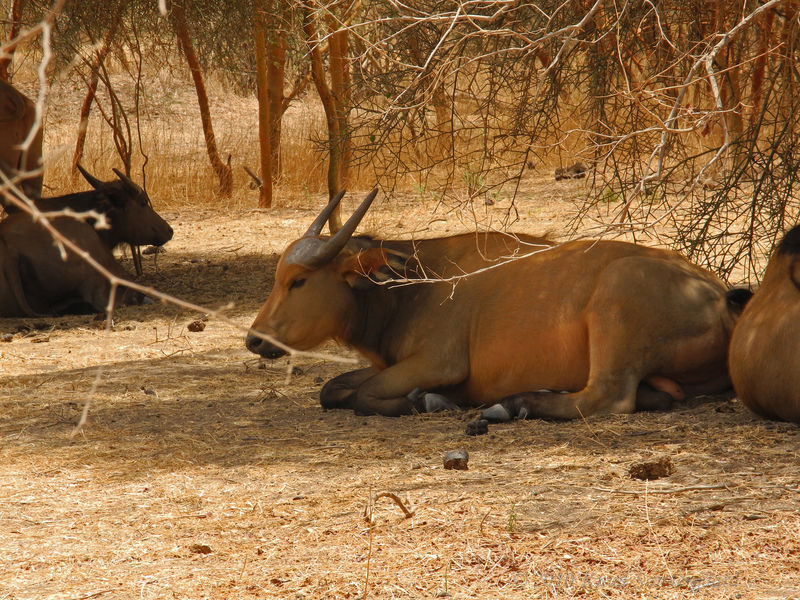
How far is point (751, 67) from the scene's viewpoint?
713 cm

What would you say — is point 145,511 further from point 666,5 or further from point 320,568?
point 666,5

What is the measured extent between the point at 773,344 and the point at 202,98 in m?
11.7

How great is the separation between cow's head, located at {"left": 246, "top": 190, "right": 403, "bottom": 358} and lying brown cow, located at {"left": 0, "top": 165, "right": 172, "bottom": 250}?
5.02m

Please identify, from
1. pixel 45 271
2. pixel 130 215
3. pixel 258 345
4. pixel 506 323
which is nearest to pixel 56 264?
pixel 45 271

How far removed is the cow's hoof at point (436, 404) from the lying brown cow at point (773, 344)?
1560 millimetres

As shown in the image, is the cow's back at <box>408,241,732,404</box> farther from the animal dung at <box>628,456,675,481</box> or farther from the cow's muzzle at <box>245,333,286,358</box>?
the animal dung at <box>628,456,675,481</box>

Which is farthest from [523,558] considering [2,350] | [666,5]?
[2,350]

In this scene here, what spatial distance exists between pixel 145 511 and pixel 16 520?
0.51 metres

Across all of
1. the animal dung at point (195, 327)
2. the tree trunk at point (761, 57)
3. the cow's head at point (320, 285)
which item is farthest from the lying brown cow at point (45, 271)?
the tree trunk at point (761, 57)

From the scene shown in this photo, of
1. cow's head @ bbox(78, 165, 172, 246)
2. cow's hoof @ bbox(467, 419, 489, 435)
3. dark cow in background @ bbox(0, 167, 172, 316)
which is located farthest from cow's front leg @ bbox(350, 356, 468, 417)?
cow's head @ bbox(78, 165, 172, 246)

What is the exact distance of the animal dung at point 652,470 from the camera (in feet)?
13.7

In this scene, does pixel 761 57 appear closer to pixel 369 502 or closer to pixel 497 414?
pixel 497 414

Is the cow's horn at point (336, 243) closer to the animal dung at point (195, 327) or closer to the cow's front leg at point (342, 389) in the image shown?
the cow's front leg at point (342, 389)

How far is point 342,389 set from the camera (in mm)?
6070
